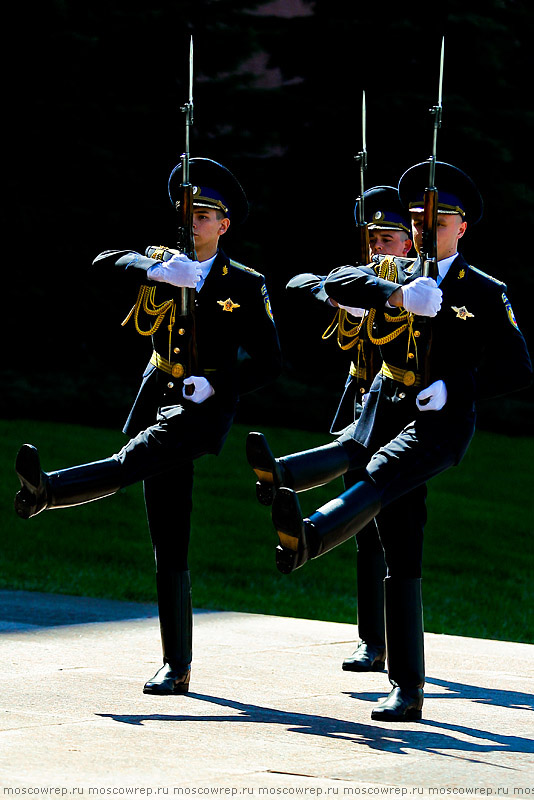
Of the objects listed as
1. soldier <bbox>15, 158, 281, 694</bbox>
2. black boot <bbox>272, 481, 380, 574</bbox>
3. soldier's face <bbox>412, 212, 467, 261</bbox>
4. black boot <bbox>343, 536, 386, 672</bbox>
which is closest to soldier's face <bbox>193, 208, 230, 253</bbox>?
soldier <bbox>15, 158, 281, 694</bbox>

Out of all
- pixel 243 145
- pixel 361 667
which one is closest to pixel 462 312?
pixel 361 667

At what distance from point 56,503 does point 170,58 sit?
14694 millimetres

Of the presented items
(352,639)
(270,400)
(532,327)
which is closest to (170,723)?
(352,639)

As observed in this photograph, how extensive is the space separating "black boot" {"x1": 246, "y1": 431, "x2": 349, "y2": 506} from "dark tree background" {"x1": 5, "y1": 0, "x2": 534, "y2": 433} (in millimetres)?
13207

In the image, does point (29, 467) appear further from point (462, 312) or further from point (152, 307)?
point (462, 312)

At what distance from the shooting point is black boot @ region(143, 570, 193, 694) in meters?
6.57

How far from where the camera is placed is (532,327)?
23.8 metres

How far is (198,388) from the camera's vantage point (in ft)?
21.2

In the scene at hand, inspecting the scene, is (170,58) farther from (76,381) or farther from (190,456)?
(190,456)

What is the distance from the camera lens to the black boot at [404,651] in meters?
6.16

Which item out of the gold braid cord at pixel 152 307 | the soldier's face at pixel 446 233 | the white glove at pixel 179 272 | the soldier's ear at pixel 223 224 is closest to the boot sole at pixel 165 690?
the gold braid cord at pixel 152 307

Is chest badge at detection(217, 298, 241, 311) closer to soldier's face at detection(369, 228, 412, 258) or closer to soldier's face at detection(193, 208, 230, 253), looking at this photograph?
soldier's face at detection(193, 208, 230, 253)

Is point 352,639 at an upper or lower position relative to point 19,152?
lower

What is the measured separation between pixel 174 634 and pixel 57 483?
0.86m
